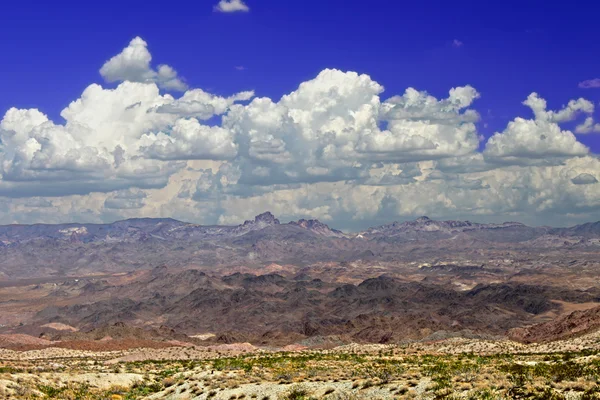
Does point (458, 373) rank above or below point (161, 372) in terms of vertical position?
above

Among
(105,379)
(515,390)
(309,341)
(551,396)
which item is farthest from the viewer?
(309,341)

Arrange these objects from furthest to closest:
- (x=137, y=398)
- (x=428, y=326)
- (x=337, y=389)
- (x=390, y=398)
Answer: (x=428, y=326) < (x=137, y=398) < (x=337, y=389) < (x=390, y=398)

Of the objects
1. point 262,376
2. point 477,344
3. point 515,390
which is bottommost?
point 477,344

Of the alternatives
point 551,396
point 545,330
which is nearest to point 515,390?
point 551,396

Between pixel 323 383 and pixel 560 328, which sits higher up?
pixel 323 383

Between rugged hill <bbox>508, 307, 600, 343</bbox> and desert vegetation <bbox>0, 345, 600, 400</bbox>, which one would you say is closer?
desert vegetation <bbox>0, 345, 600, 400</bbox>

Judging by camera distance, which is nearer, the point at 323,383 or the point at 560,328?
the point at 323,383

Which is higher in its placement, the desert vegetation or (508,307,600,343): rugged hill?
the desert vegetation

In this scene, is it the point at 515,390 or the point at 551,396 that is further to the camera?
the point at 515,390

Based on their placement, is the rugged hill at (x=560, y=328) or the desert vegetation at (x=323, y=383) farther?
the rugged hill at (x=560, y=328)

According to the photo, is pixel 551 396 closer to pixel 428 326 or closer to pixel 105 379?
pixel 105 379

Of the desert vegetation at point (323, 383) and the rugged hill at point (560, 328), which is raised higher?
the desert vegetation at point (323, 383)
